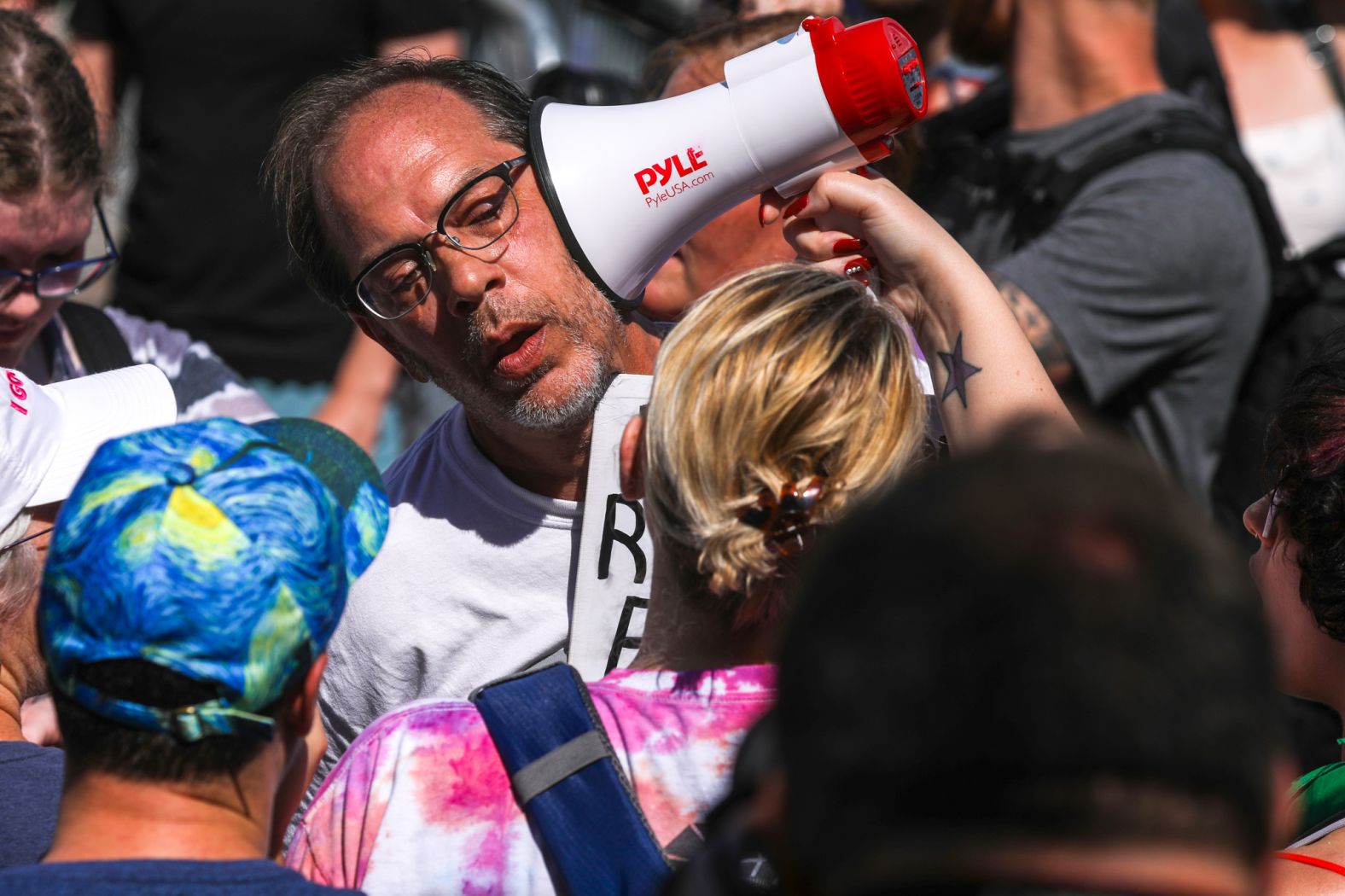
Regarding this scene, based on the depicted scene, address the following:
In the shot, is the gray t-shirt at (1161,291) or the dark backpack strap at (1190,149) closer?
the gray t-shirt at (1161,291)

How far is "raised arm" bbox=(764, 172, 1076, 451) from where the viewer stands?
1969 mm

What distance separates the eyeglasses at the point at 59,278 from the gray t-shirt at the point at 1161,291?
1.93 metres

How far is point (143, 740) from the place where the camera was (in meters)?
1.34

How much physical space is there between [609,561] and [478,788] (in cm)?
77

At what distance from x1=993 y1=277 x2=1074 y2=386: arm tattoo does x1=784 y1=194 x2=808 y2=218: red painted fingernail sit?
1147 mm

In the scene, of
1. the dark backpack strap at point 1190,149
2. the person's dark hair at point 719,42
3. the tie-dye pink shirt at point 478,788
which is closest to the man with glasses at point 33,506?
the tie-dye pink shirt at point 478,788

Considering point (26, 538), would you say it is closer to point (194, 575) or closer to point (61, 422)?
point (61, 422)

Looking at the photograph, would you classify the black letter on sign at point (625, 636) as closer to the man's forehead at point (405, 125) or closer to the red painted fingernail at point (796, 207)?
the red painted fingernail at point (796, 207)

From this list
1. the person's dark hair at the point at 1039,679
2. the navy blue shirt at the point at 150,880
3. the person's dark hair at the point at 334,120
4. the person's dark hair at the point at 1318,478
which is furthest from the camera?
the person's dark hair at the point at 334,120

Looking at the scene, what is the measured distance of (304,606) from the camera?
1367 mm

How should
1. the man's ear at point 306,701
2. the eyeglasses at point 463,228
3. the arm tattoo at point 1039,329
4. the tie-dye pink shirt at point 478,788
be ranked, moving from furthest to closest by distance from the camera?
the arm tattoo at point 1039,329 → the eyeglasses at point 463,228 → the tie-dye pink shirt at point 478,788 → the man's ear at point 306,701

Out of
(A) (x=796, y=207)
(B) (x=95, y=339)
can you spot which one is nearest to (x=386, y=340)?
(B) (x=95, y=339)

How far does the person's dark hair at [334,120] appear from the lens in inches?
99.9

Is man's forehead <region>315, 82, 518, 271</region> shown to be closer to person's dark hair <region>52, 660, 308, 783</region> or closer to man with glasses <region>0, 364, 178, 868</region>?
man with glasses <region>0, 364, 178, 868</region>
